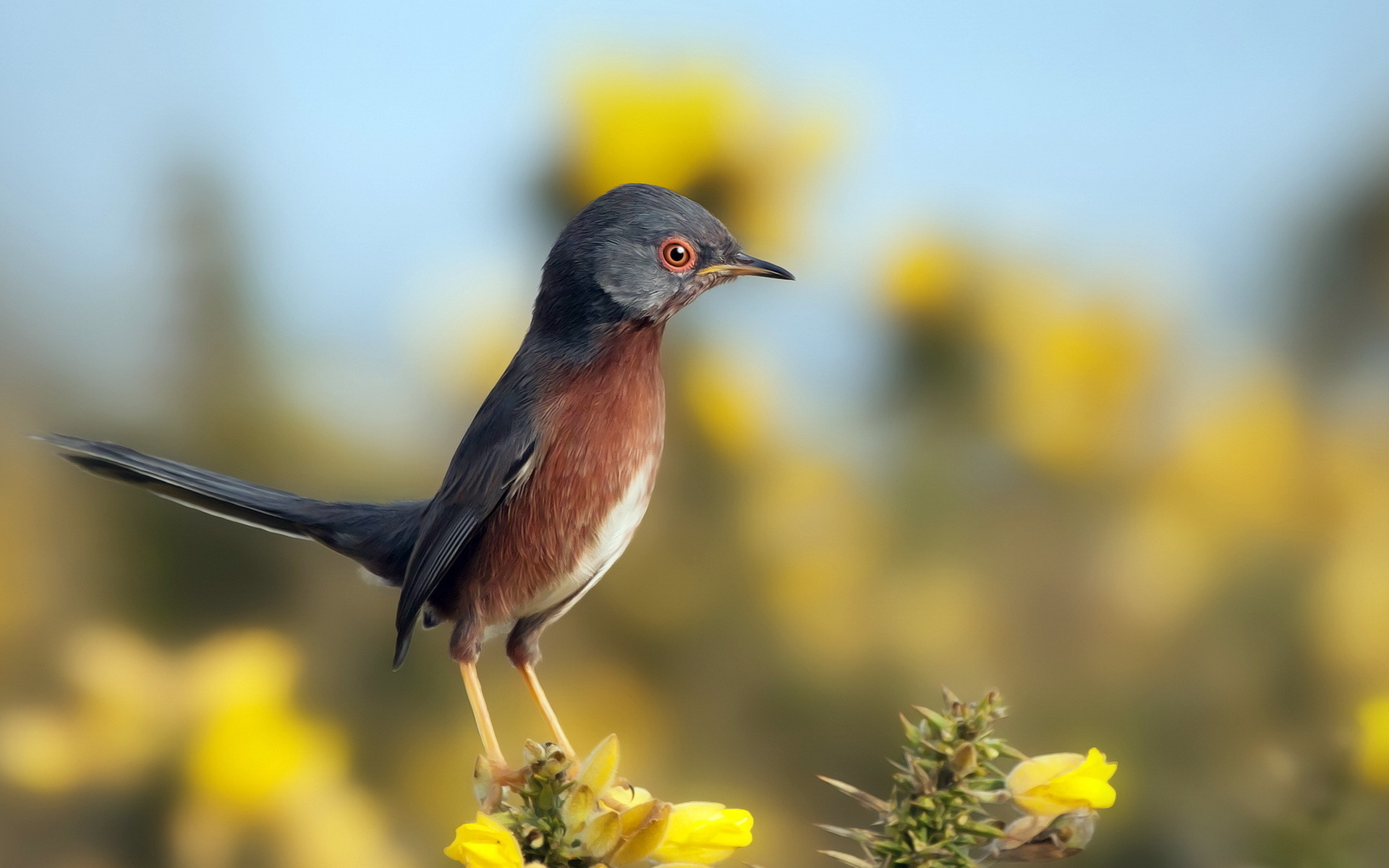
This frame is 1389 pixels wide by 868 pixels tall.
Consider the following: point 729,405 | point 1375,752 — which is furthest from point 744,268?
point 1375,752

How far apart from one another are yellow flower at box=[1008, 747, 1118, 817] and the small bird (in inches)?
14.3

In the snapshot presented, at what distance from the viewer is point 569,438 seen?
833 mm

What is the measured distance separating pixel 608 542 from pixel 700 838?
277mm

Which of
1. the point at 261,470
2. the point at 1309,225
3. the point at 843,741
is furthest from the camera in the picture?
the point at 1309,225

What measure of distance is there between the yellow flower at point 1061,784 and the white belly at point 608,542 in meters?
0.35

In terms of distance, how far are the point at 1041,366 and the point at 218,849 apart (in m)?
1.08

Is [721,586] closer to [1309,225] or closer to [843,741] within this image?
[843,741]

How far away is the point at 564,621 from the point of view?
54.9 inches

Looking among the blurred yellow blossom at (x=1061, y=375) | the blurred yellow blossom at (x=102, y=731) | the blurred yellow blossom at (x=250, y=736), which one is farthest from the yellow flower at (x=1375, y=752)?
the blurred yellow blossom at (x=102, y=731)

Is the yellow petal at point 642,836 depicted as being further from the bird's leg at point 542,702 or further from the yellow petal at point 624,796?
the bird's leg at point 542,702

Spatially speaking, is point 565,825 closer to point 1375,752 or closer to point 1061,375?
point 1375,752

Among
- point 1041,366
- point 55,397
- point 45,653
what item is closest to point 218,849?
point 45,653

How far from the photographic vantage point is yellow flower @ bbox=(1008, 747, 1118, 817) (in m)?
0.55

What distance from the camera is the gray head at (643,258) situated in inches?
32.0
